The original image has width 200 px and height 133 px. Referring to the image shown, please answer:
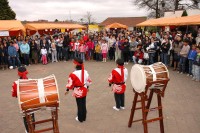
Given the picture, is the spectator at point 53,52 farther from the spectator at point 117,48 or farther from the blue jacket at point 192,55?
the blue jacket at point 192,55

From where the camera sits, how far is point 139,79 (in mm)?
4855

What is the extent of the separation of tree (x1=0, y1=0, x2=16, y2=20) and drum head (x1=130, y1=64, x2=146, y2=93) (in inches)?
1558

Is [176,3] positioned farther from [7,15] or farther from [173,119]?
[173,119]

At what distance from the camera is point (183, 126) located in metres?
5.65

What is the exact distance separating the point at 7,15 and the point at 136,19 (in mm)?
42792

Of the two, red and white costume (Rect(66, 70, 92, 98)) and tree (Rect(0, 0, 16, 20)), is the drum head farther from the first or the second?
tree (Rect(0, 0, 16, 20))

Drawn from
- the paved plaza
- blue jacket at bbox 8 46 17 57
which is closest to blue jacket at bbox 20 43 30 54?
blue jacket at bbox 8 46 17 57

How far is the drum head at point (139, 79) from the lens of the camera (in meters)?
4.70

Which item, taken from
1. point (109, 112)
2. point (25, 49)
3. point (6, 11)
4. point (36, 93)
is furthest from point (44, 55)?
point (6, 11)

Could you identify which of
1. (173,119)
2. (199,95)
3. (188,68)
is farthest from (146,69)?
(188,68)

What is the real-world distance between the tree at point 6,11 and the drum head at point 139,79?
3956cm

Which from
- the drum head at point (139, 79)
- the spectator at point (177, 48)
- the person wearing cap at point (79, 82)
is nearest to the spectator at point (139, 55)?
the spectator at point (177, 48)

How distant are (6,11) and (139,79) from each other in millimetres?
41212

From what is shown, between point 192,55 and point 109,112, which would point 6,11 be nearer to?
point 192,55
